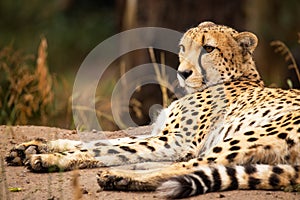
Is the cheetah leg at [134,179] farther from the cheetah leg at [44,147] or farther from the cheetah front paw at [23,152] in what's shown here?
the cheetah front paw at [23,152]

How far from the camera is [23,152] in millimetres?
4727

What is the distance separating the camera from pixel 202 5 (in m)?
8.39

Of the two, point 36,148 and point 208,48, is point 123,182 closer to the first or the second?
point 36,148

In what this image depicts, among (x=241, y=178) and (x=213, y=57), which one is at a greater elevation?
(x=213, y=57)

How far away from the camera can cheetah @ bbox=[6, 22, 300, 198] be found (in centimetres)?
394

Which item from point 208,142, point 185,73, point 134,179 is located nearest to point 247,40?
point 185,73

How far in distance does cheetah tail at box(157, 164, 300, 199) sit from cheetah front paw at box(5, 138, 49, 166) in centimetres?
106

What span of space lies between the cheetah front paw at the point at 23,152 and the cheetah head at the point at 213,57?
1.00 m

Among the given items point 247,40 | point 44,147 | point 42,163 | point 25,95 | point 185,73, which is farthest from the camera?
point 25,95

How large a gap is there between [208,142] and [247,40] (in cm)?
83

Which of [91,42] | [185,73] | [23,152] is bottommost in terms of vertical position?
[23,152]

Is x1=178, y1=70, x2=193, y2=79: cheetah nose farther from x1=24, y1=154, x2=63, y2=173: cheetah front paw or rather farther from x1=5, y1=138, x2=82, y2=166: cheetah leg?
x1=24, y1=154, x2=63, y2=173: cheetah front paw

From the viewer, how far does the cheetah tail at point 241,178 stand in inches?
154

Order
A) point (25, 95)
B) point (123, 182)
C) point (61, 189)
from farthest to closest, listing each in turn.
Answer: point (25, 95)
point (123, 182)
point (61, 189)
